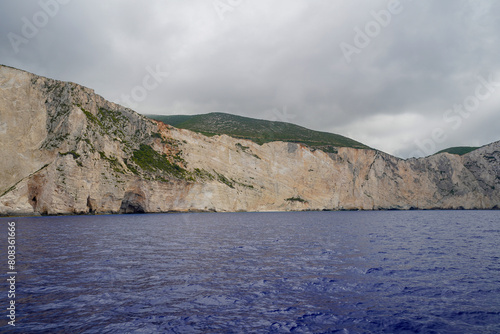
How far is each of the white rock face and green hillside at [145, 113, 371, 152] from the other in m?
19.3

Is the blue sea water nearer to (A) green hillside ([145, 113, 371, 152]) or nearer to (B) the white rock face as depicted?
(B) the white rock face

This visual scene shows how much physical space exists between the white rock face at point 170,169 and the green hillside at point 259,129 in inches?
761

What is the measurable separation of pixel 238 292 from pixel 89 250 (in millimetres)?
14097

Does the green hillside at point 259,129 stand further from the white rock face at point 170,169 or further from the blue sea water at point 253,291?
the blue sea water at point 253,291

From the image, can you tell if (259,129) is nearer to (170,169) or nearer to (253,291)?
(170,169)

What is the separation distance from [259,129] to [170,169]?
72.0 meters

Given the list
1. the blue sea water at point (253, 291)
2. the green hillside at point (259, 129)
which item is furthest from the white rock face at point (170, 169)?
the blue sea water at point (253, 291)

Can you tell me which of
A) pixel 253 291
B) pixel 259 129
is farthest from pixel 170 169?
pixel 253 291

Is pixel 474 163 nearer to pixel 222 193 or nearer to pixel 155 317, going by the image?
pixel 222 193

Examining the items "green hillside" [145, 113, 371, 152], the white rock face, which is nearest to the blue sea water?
the white rock face

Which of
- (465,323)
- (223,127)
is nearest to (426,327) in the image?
(465,323)

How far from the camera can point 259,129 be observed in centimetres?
15225

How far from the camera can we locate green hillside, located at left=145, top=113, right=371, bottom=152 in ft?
460

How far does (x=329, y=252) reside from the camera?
2162 cm
